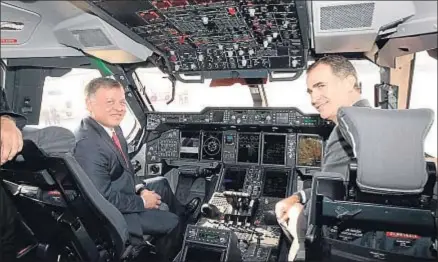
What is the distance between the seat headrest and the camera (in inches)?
48.4

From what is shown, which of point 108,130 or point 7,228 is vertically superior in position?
point 108,130

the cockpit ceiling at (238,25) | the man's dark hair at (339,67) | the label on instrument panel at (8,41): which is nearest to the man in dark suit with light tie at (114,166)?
the cockpit ceiling at (238,25)

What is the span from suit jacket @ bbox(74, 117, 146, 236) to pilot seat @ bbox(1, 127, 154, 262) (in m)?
0.29

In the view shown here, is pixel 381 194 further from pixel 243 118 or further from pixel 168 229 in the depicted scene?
pixel 243 118

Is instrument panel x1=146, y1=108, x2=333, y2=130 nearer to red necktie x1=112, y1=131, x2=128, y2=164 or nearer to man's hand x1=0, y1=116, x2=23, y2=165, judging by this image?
red necktie x1=112, y1=131, x2=128, y2=164

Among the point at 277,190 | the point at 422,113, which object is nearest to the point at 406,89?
the point at 277,190

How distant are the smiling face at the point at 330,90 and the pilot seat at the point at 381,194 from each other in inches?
19.4

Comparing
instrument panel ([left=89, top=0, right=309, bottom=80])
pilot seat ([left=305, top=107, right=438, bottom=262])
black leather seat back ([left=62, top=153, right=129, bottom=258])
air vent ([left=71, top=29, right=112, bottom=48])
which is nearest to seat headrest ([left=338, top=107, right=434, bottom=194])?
pilot seat ([left=305, top=107, right=438, bottom=262])

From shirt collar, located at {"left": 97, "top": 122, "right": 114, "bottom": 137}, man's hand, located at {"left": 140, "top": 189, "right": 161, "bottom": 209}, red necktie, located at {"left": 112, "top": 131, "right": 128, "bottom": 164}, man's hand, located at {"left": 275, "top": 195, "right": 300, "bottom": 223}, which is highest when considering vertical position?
shirt collar, located at {"left": 97, "top": 122, "right": 114, "bottom": 137}

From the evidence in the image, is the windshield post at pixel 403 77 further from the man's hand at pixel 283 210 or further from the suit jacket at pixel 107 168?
the suit jacket at pixel 107 168

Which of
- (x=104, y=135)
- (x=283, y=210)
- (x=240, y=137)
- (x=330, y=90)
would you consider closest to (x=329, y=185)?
(x=283, y=210)

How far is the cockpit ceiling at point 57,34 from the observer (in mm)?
1981

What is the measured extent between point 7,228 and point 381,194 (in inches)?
58.1

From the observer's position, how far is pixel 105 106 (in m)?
2.36
